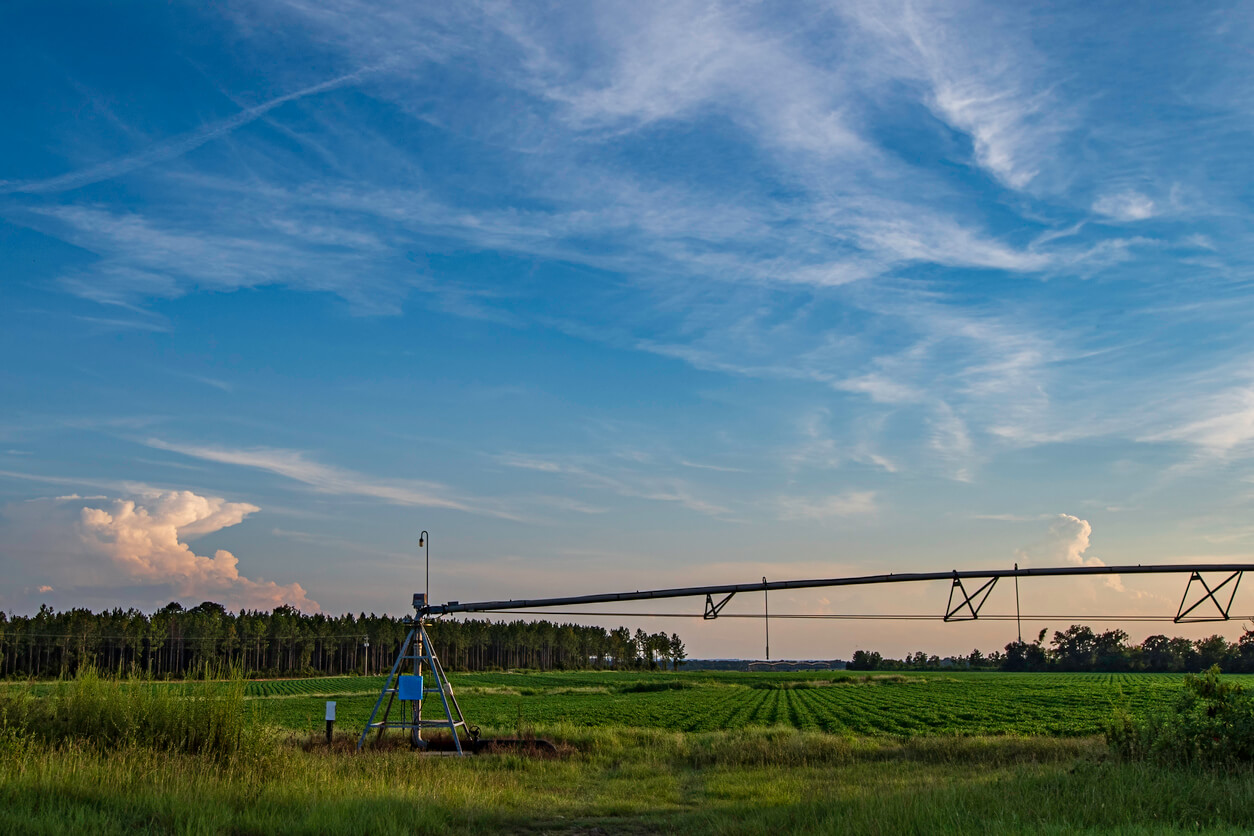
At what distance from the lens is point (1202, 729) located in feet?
53.3

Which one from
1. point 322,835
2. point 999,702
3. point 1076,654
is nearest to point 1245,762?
point 322,835

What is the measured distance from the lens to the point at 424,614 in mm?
22047

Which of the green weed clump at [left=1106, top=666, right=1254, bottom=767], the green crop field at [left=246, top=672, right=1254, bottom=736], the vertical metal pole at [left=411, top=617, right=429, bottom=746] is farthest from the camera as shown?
the green crop field at [left=246, top=672, right=1254, bottom=736]

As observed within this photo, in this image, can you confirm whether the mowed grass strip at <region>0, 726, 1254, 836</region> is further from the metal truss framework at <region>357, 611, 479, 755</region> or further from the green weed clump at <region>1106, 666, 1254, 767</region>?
the metal truss framework at <region>357, 611, 479, 755</region>

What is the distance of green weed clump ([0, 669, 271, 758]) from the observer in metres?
14.0

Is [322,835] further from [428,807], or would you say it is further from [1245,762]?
[1245,762]

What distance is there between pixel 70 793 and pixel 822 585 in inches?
561

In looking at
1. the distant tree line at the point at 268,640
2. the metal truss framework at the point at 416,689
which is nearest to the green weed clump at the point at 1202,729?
the metal truss framework at the point at 416,689

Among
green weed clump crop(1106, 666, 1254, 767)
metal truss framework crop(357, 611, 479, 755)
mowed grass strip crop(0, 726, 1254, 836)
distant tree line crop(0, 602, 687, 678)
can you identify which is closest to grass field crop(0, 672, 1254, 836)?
mowed grass strip crop(0, 726, 1254, 836)

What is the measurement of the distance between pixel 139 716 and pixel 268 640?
130920 mm

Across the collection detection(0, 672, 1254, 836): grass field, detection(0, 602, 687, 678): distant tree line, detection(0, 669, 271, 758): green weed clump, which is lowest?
detection(0, 602, 687, 678): distant tree line

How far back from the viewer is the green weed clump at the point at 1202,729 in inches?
622

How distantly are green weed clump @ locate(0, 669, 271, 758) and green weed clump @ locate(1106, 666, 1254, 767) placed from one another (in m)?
15.9

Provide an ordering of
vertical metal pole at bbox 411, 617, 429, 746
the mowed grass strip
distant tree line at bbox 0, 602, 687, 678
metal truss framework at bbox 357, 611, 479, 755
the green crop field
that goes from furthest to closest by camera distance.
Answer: distant tree line at bbox 0, 602, 687, 678 < the green crop field < vertical metal pole at bbox 411, 617, 429, 746 < metal truss framework at bbox 357, 611, 479, 755 < the mowed grass strip
